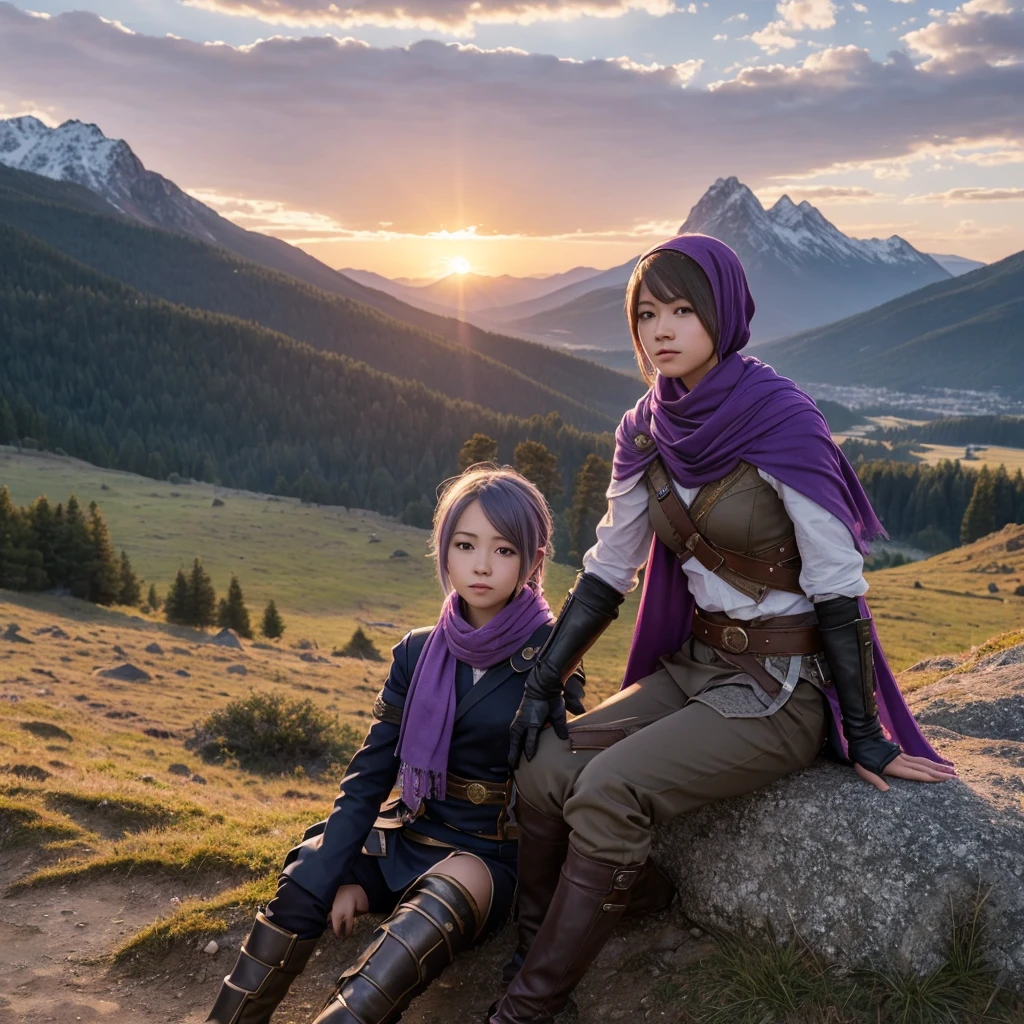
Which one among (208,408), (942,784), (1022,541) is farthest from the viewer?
(208,408)

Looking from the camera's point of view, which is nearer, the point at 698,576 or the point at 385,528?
the point at 698,576

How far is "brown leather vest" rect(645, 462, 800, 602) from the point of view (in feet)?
14.6

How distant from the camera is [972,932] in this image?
159 inches

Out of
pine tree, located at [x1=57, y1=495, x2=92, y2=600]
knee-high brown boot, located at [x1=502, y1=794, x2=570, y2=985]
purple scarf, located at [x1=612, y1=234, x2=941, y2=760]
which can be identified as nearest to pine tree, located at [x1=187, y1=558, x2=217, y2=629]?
pine tree, located at [x1=57, y1=495, x2=92, y2=600]

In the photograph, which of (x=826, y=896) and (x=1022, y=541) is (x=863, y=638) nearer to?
(x=826, y=896)

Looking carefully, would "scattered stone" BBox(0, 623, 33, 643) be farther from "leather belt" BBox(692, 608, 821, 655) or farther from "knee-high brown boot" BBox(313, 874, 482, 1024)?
"leather belt" BBox(692, 608, 821, 655)

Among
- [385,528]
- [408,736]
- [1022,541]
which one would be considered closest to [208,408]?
[385,528]

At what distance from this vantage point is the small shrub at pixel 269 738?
1781 cm

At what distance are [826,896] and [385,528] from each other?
94.7m

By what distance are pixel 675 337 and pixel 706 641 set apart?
1.73 meters

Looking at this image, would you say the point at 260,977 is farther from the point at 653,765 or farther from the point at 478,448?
the point at 478,448

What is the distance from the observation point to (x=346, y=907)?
4922 mm

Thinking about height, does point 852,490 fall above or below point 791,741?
above

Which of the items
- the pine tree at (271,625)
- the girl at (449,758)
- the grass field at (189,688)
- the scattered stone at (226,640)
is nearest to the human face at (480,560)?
the girl at (449,758)
